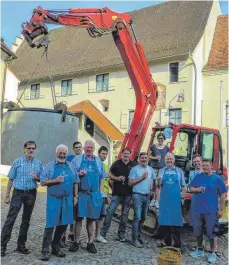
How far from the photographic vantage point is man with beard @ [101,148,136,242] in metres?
6.22

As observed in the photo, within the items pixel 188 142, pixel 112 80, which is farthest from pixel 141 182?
pixel 112 80

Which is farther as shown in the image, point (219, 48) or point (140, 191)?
point (219, 48)

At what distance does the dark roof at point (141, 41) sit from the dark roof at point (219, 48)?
1.42 meters

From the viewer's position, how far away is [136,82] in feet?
27.6

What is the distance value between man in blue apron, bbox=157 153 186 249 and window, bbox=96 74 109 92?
16.4 meters

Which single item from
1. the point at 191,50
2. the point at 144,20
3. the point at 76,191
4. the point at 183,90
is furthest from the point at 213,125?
the point at 76,191

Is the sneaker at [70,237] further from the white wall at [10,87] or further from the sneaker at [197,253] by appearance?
the white wall at [10,87]

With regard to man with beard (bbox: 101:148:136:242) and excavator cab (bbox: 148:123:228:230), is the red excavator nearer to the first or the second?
excavator cab (bbox: 148:123:228:230)

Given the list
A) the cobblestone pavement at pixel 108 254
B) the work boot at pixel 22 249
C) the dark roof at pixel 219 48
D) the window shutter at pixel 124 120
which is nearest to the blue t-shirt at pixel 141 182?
the cobblestone pavement at pixel 108 254

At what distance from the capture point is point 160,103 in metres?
19.7

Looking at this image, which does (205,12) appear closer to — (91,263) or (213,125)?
(213,125)

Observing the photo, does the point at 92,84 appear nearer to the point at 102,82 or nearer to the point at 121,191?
the point at 102,82

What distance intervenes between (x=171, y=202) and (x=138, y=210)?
0.62 metres

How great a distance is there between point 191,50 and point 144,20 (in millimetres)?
6090
